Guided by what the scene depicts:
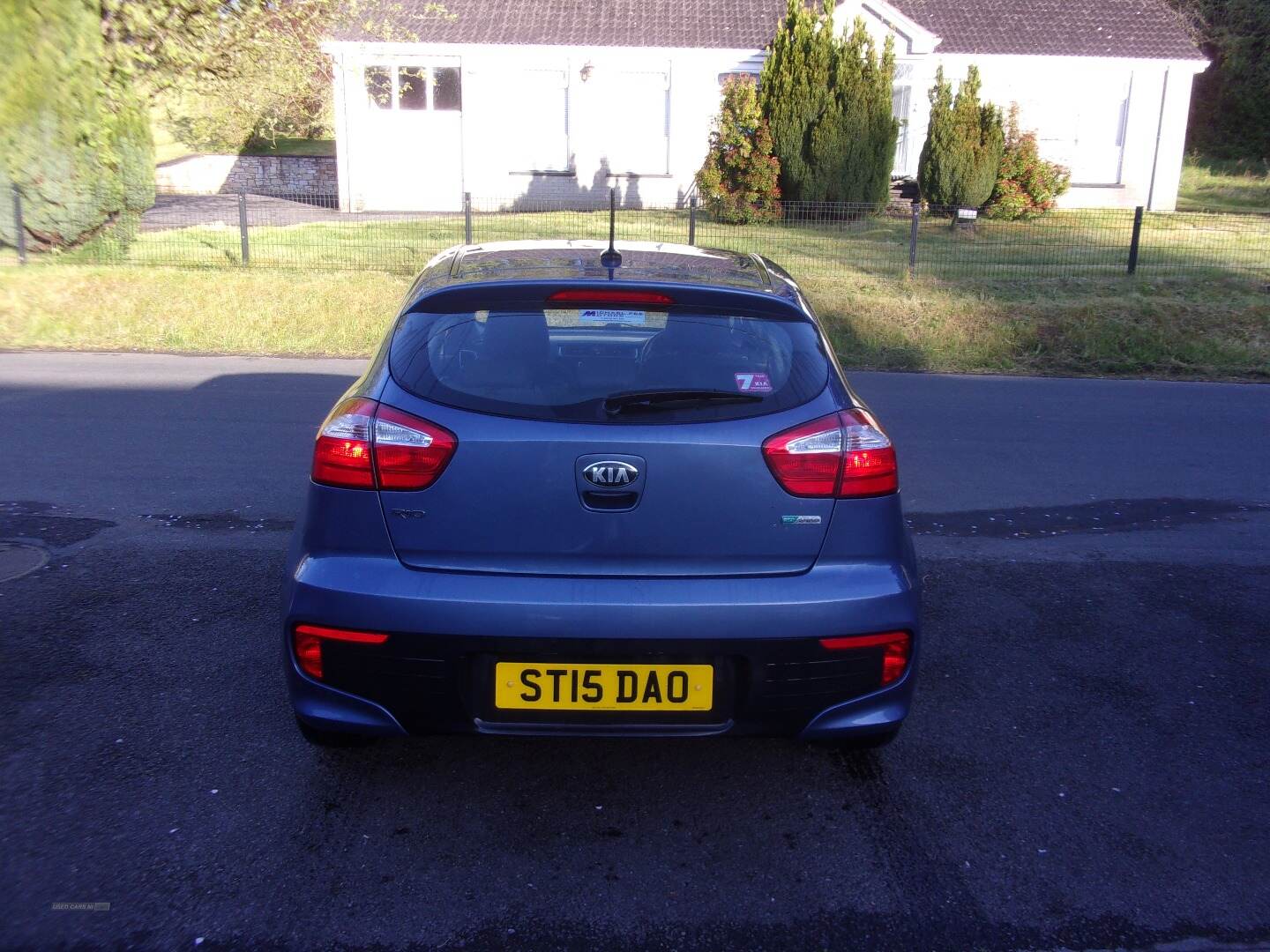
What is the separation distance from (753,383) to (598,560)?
71cm

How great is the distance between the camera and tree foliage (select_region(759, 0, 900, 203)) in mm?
21156

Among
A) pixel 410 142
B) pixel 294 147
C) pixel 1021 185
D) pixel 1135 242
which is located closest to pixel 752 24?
pixel 410 142

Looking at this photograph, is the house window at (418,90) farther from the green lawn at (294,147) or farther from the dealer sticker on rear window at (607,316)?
the dealer sticker on rear window at (607,316)

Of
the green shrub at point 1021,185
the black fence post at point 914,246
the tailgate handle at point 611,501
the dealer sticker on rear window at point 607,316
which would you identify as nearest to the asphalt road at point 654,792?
the tailgate handle at point 611,501

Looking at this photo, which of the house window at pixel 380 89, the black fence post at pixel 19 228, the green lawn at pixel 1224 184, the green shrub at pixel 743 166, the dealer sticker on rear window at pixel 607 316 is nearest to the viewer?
the dealer sticker on rear window at pixel 607 316

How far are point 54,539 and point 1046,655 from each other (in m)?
4.80

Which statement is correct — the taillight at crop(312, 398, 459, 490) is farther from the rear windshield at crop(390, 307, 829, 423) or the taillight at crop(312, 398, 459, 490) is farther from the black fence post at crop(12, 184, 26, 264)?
the black fence post at crop(12, 184, 26, 264)

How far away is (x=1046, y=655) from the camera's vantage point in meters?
4.97

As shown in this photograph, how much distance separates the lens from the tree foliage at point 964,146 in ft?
69.1

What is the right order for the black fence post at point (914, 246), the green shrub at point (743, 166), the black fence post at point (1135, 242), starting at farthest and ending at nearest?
the green shrub at point (743, 166), the black fence post at point (1135, 242), the black fence post at point (914, 246)

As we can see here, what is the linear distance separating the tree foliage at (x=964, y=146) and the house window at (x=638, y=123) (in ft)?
24.1

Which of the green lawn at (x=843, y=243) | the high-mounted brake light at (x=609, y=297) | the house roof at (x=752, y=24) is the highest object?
the house roof at (x=752, y=24)

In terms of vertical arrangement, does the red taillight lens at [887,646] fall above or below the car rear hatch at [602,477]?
below

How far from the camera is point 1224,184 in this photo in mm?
31250
